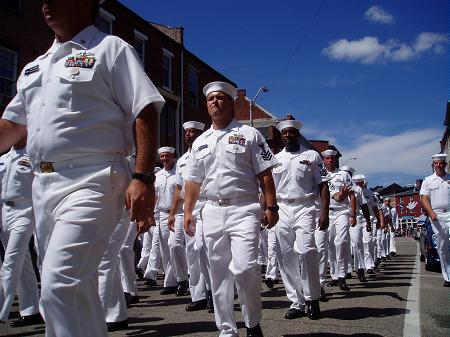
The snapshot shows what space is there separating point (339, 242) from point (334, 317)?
401 cm

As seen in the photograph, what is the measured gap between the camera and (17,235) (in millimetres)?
5844

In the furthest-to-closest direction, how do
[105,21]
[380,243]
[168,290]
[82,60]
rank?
[105,21] → [380,243] → [168,290] → [82,60]

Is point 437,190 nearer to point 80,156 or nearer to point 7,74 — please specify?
point 80,156

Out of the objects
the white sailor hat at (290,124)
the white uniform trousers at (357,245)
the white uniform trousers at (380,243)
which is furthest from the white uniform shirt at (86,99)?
the white uniform trousers at (380,243)

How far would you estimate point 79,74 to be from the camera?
8.93 feet

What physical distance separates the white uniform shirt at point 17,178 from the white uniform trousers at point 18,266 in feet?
0.39

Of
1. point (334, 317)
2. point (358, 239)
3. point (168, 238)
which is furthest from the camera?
point (358, 239)

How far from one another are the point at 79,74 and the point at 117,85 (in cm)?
22

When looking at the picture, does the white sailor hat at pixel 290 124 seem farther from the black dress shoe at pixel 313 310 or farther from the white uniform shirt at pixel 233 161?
the black dress shoe at pixel 313 310

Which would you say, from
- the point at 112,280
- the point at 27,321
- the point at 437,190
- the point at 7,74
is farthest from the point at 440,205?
the point at 7,74

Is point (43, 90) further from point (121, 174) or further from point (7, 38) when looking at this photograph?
point (7, 38)

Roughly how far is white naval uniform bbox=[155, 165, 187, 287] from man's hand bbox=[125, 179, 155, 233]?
591 cm

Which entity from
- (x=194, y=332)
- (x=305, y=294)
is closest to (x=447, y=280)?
(x=305, y=294)

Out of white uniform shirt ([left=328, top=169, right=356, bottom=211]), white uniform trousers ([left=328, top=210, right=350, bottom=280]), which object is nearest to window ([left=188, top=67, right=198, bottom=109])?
white uniform shirt ([left=328, top=169, right=356, bottom=211])
